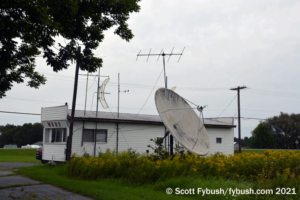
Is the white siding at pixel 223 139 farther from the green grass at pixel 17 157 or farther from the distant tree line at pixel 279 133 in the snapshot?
the distant tree line at pixel 279 133

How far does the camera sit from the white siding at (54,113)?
18.9m

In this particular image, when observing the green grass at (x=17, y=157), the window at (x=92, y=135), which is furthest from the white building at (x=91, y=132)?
the green grass at (x=17, y=157)

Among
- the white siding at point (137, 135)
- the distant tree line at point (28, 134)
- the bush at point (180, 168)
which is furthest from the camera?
the distant tree line at point (28, 134)

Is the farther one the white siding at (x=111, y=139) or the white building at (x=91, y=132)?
the white building at (x=91, y=132)

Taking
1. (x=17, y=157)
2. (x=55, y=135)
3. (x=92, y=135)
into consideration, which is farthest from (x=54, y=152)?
(x=17, y=157)

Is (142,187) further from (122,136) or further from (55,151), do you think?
(55,151)

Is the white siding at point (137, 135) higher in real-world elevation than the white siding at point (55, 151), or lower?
higher

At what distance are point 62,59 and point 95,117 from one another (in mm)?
9296

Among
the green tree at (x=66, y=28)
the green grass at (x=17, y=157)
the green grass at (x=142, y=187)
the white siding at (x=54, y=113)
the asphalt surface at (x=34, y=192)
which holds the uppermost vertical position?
the green tree at (x=66, y=28)

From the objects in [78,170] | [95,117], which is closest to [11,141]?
[95,117]

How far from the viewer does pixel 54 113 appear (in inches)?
786

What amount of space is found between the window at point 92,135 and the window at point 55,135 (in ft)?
5.14

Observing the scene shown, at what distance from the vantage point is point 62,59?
404 inches

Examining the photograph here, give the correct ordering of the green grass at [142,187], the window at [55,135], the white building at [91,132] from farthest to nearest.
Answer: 1. the window at [55,135]
2. the white building at [91,132]
3. the green grass at [142,187]
